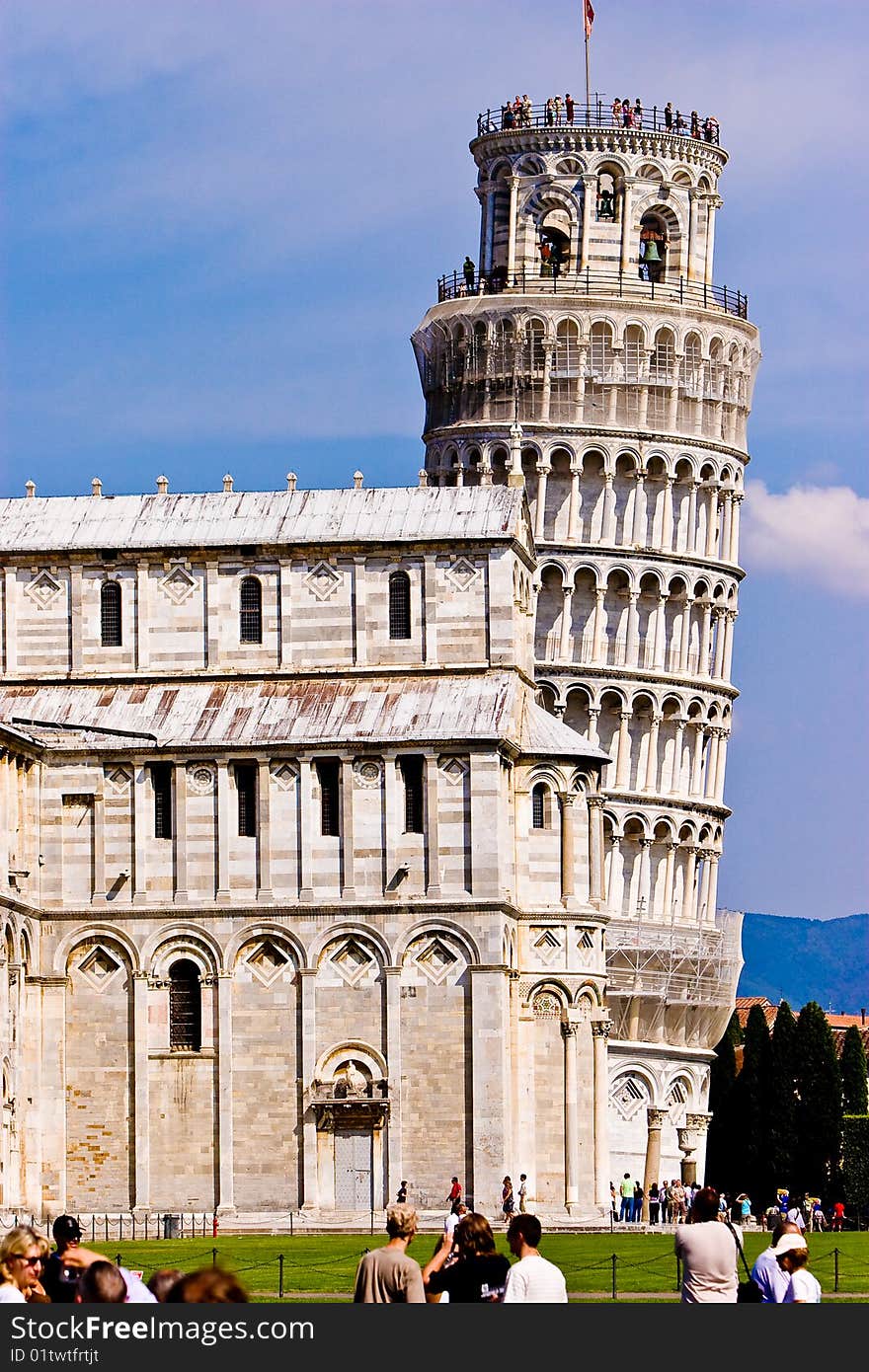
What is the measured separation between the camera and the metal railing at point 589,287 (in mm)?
126812

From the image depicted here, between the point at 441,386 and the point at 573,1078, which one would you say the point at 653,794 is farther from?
the point at 573,1078

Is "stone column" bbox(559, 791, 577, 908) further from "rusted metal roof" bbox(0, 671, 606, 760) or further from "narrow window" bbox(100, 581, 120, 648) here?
"narrow window" bbox(100, 581, 120, 648)

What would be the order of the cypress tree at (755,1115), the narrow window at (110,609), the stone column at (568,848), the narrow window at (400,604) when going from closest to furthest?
the stone column at (568,848), the narrow window at (400,604), the narrow window at (110,609), the cypress tree at (755,1115)

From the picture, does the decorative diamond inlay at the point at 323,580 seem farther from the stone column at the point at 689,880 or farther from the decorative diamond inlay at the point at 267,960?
the stone column at the point at 689,880

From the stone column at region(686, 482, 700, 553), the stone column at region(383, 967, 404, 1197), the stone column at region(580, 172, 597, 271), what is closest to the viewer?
the stone column at region(383, 967, 404, 1197)

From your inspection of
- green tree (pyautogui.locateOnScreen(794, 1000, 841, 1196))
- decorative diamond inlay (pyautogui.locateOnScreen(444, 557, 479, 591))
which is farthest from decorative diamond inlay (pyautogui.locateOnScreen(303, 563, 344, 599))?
green tree (pyautogui.locateOnScreen(794, 1000, 841, 1196))

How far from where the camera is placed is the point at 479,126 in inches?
5177

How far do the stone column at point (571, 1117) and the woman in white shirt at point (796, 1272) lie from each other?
53.2 m

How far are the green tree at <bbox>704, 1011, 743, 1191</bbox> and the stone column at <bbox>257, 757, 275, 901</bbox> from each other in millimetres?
42343

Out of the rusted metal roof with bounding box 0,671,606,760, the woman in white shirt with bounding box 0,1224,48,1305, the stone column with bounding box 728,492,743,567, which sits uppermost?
the stone column with bounding box 728,492,743,567

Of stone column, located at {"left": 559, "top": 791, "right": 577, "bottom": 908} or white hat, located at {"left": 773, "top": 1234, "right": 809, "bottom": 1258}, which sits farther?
stone column, located at {"left": 559, "top": 791, "right": 577, "bottom": 908}

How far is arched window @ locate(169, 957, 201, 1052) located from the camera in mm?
85750

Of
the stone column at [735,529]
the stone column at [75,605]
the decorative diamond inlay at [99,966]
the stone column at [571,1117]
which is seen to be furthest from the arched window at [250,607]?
the stone column at [735,529]

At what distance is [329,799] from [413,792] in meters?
2.33
